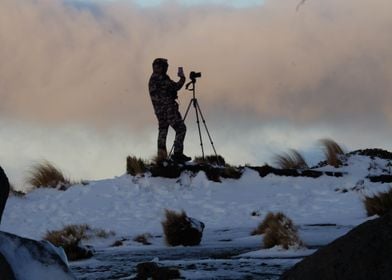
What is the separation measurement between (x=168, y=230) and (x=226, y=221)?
13.1ft

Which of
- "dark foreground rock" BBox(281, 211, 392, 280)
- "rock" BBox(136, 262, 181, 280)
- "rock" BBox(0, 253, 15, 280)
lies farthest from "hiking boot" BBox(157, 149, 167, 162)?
"dark foreground rock" BBox(281, 211, 392, 280)

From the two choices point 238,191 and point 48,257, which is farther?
point 238,191

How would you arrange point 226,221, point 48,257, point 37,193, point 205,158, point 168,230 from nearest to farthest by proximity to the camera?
point 48,257
point 168,230
point 226,221
point 37,193
point 205,158

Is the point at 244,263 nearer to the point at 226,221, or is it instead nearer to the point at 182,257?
the point at 182,257

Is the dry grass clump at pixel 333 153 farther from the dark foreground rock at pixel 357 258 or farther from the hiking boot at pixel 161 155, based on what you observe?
the dark foreground rock at pixel 357 258

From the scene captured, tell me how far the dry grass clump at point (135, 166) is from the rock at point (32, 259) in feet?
43.9

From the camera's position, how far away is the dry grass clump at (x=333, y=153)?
58.8 ft

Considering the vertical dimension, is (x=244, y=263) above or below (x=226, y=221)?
below

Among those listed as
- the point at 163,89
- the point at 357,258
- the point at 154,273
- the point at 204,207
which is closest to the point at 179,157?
the point at 163,89

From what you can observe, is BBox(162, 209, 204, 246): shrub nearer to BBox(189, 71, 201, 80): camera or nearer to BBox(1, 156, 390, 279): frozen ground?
BBox(1, 156, 390, 279): frozen ground

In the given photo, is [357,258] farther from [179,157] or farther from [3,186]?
[179,157]

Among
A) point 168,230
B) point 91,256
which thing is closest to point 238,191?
point 168,230

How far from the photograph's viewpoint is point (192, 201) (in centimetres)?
1529

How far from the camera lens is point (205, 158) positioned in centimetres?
1850
